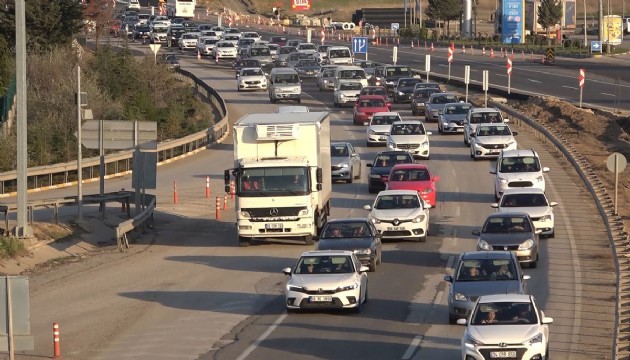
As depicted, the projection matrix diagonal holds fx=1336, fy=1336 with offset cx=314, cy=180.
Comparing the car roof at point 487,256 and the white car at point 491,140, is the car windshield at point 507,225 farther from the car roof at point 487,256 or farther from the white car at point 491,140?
the white car at point 491,140

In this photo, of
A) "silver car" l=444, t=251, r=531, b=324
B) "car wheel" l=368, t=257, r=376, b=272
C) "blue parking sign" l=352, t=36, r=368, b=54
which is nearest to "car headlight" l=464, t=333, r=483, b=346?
"silver car" l=444, t=251, r=531, b=324

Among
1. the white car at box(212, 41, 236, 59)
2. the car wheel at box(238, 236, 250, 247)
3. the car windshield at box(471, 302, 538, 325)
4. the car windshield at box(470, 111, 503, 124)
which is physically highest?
the white car at box(212, 41, 236, 59)

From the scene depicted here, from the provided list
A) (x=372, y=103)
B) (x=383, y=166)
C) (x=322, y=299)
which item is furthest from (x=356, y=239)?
(x=372, y=103)

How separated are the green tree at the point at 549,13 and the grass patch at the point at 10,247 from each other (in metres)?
93.0

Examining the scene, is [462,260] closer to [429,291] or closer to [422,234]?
[429,291]

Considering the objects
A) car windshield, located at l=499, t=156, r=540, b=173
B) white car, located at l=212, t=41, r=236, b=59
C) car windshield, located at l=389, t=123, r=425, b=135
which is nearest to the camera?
car windshield, located at l=499, t=156, r=540, b=173

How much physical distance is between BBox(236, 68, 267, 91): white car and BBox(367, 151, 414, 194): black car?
109ft

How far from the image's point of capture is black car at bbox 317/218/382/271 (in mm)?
30567

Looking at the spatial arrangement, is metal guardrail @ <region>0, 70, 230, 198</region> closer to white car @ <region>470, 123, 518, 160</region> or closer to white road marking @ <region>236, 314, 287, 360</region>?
white car @ <region>470, 123, 518, 160</region>

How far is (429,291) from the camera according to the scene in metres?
28.7

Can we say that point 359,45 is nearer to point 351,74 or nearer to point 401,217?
point 351,74

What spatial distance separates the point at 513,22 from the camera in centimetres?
11538

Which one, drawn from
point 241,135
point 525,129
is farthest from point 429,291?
point 525,129

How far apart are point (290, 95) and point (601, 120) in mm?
16823
